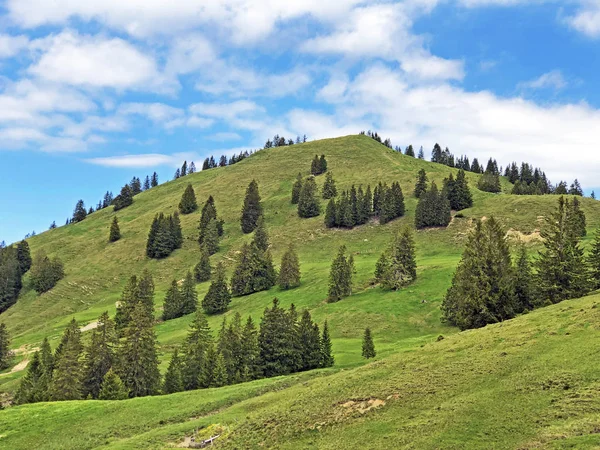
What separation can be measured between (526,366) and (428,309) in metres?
59.0

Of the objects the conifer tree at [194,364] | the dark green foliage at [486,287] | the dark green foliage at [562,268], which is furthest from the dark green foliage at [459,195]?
the conifer tree at [194,364]

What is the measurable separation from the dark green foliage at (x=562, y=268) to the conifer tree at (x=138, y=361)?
5405cm

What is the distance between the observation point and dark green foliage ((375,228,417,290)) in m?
105

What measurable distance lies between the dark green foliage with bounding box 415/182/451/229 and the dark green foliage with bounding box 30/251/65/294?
13504cm

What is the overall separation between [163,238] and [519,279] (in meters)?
148

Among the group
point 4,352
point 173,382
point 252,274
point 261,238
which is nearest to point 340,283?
point 252,274

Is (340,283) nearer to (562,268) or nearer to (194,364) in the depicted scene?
(194,364)

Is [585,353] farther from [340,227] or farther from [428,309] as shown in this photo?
[340,227]

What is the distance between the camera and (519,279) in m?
59.9

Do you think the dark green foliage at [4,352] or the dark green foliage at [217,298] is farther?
the dark green foliage at [217,298]

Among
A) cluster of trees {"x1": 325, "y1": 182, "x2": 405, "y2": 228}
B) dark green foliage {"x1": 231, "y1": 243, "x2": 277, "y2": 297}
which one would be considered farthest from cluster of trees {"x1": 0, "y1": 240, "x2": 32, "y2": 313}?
cluster of trees {"x1": 325, "y1": 182, "x2": 405, "y2": 228}

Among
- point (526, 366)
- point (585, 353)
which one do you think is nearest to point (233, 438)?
point (526, 366)

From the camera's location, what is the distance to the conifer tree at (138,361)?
63.8 meters

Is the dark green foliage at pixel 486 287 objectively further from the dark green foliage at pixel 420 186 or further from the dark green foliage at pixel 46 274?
the dark green foliage at pixel 46 274
